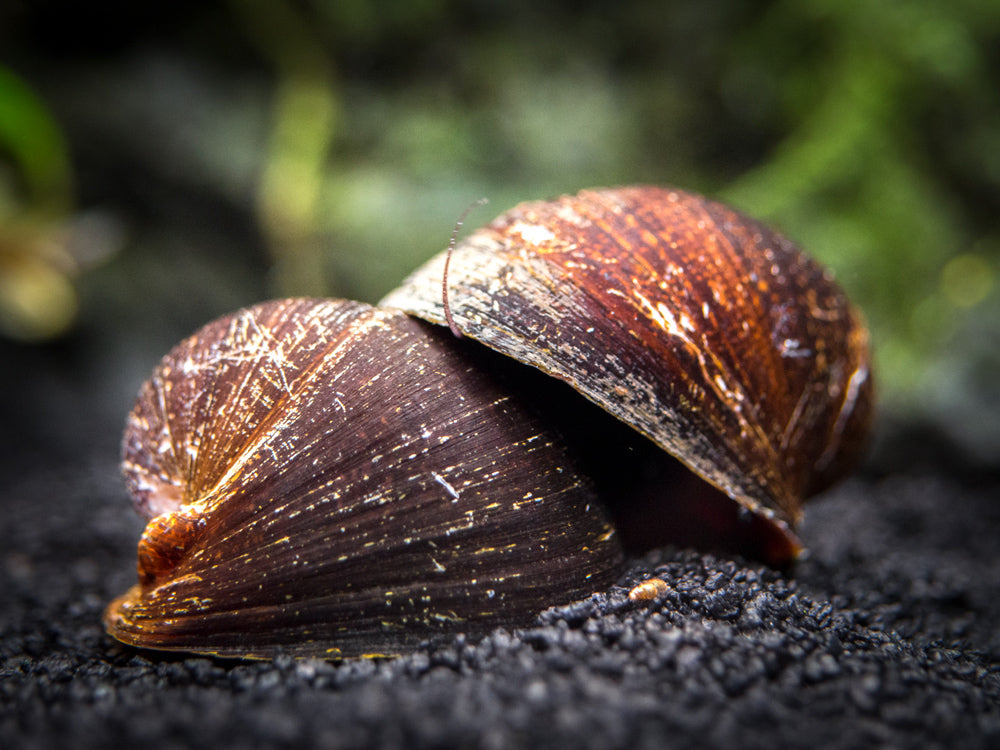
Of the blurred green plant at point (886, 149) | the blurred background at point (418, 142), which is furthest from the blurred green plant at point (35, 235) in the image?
the blurred green plant at point (886, 149)

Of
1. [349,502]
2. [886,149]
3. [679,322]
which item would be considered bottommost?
[349,502]

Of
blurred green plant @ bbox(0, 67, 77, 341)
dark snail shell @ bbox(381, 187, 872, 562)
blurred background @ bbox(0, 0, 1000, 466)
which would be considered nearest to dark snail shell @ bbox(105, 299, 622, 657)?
dark snail shell @ bbox(381, 187, 872, 562)

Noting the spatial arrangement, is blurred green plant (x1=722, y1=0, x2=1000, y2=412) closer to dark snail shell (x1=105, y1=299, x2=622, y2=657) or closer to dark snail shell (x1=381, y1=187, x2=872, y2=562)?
dark snail shell (x1=381, y1=187, x2=872, y2=562)

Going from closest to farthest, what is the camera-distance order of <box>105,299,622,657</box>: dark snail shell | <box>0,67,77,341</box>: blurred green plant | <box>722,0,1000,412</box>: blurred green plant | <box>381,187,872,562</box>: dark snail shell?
<box>105,299,622,657</box>: dark snail shell < <box>381,187,872,562</box>: dark snail shell < <box>0,67,77,341</box>: blurred green plant < <box>722,0,1000,412</box>: blurred green plant

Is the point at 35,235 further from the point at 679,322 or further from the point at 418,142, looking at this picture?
the point at 679,322

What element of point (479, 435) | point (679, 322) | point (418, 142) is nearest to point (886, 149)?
point (418, 142)

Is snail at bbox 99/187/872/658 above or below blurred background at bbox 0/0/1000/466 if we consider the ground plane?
below

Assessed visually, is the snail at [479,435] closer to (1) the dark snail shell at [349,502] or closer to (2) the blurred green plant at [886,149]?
(1) the dark snail shell at [349,502]
